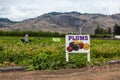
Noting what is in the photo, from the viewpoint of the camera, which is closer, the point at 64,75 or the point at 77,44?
the point at 64,75

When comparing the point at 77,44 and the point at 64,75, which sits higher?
the point at 77,44

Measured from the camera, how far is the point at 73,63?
51.5 ft

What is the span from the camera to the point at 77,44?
16.5 metres

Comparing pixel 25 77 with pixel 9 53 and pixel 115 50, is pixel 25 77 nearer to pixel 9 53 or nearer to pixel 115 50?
pixel 9 53

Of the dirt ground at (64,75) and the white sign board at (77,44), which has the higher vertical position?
the white sign board at (77,44)

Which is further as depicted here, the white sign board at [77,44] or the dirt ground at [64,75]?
the white sign board at [77,44]

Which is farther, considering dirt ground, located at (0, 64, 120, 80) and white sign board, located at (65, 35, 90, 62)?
white sign board, located at (65, 35, 90, 62)

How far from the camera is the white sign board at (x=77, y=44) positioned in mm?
16442

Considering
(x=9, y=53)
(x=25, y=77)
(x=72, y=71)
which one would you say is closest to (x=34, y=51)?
(x=9, y=53)

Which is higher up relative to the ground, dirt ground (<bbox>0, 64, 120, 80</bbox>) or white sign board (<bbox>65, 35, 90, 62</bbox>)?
white sign board (<bbox>65, 35, 90, 62</bbox>)

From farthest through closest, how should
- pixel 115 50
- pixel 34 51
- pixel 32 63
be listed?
pixel 115 50, pixel 34 51, pixel 32 63

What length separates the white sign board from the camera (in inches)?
647

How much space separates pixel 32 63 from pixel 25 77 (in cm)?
253

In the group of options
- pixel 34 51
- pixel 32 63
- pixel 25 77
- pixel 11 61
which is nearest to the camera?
pixel 25 77
